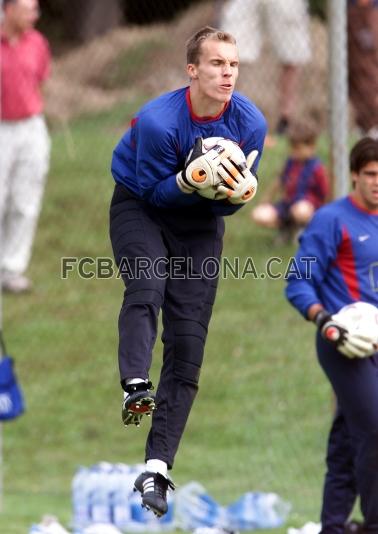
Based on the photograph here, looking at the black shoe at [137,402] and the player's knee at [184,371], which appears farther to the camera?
the player's knee at [184,371]

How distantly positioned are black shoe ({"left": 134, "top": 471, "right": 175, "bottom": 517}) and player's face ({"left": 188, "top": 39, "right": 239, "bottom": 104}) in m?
1.47

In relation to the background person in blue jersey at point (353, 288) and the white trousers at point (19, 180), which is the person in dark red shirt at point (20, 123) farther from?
the background person in blue jersey at point (353, 288)

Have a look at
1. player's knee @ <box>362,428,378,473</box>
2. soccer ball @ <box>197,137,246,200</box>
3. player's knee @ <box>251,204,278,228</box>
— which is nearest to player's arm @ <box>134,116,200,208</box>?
soccer ball @ <box>197,137,246,200</box>

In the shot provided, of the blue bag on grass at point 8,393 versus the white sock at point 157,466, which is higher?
the blue bag on grass at point 8,393

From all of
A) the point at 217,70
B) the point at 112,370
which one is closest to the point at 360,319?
the point at 217,70

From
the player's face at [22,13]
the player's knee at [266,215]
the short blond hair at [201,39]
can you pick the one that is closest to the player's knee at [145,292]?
the short blond hair at [201,39]

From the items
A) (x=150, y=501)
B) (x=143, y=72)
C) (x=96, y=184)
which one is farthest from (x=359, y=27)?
(x=150, y=501)

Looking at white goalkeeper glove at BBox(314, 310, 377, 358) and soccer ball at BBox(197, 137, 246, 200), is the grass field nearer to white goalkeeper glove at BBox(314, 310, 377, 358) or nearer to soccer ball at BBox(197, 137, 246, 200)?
white goalkeeper glove at BBox(314, 310, 377, 358)

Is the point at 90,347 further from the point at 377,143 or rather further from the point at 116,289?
the point at 377,143

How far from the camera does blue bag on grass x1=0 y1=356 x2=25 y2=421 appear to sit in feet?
26.3

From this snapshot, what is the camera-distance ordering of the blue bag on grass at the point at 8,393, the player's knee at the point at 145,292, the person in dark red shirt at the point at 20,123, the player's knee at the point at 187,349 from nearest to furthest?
the player's knee at the point at 145,292, the player's knee at the point at 187,349, the blue bag on grass at the point at 8,393, the person in dark red shirt at the point at 20,123

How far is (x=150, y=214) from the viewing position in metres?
5.53

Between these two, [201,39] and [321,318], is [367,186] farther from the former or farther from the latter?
[201,39]

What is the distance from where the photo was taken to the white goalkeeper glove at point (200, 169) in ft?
16.8
